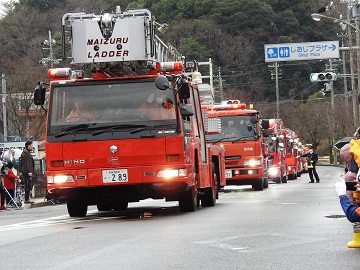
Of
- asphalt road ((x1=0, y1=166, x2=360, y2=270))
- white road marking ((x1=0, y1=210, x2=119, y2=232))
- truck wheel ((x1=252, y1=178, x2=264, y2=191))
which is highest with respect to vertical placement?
truck wheel ((x1=252, y1=178, x2=264, y2=191))

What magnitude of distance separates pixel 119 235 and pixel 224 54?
7576cm

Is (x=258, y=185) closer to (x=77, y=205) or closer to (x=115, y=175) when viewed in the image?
(x=77, y=205)

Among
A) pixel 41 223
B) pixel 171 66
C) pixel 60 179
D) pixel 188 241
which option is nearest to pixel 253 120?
pixel 171 66

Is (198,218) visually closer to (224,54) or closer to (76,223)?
(76,223)

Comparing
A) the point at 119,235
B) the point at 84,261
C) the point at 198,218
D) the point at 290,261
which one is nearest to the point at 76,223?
the point at 198,218

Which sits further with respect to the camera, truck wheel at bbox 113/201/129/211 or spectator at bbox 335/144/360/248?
truck wheel at bbox 113/201/129/211

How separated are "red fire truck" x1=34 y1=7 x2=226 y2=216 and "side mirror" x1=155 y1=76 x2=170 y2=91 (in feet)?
0.06

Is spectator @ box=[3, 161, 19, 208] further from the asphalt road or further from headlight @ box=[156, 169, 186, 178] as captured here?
headlight @ box=[156, 169, 186, 178]

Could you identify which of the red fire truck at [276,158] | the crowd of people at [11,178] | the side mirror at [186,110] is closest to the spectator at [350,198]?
the side mirror at [186,110]

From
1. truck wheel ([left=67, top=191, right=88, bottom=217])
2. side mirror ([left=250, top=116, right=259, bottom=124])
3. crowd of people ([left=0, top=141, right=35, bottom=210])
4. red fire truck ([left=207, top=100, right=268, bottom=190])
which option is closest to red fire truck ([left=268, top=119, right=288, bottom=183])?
red fire truck ([left=207, top=100, right=268, bottom=190])

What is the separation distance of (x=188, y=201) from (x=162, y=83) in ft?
9.85

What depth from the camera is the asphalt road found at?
984cm

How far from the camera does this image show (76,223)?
54.9ft

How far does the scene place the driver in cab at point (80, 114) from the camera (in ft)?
55.2
